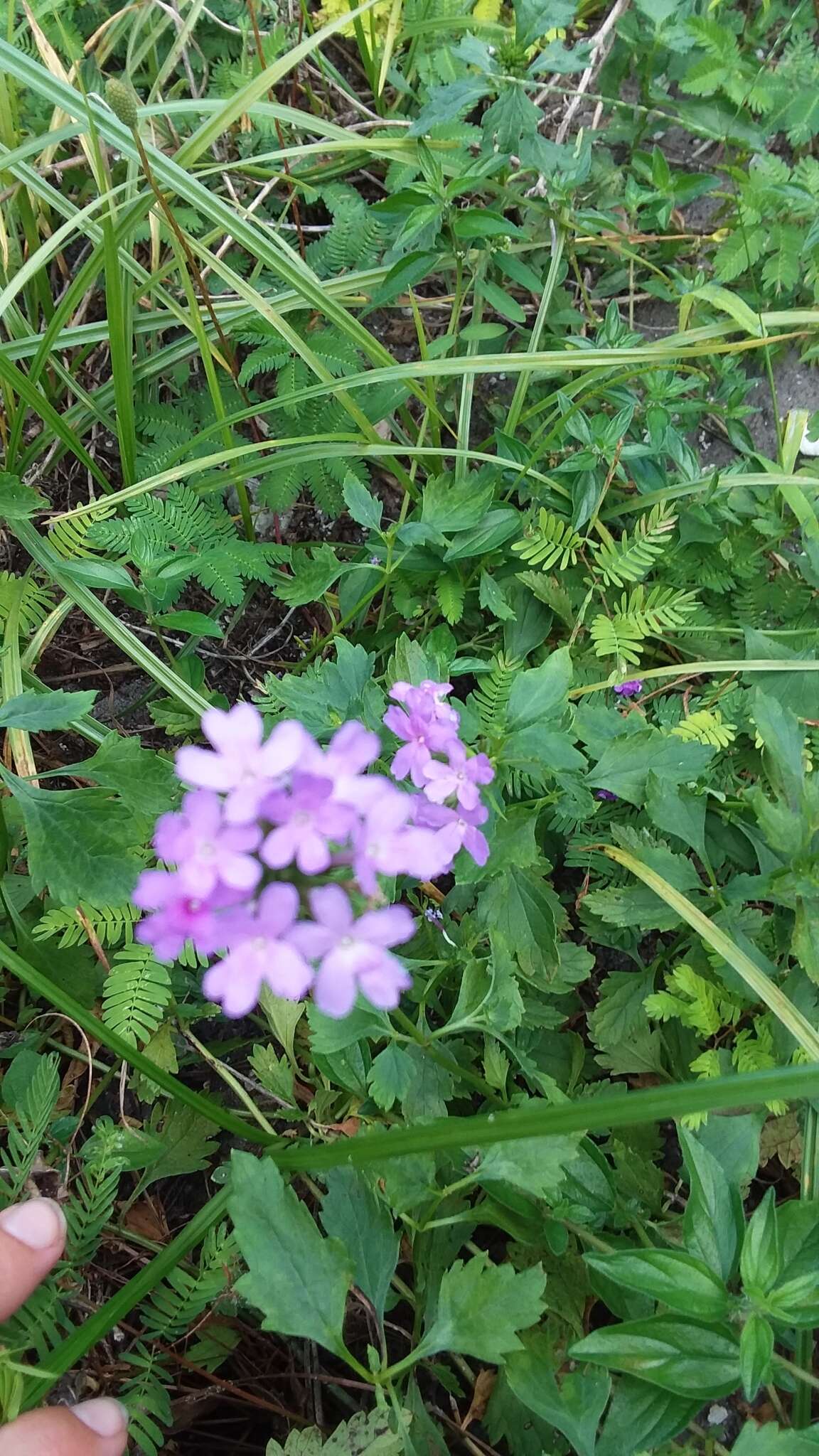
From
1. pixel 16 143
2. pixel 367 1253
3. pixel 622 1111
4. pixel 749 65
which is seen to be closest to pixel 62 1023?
pixel 367 1253

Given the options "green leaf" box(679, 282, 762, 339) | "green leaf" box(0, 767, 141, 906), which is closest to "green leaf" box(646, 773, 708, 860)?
"green leaf" box(0, 767, 141, 906)

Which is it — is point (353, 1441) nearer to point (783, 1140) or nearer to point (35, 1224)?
point (35, 1224)

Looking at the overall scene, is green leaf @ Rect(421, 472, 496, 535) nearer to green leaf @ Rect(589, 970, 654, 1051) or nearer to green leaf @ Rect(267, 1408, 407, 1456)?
green leaf @ Rect(589, 970, 654, 1051)

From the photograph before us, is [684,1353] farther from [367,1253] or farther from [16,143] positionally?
[16,143]

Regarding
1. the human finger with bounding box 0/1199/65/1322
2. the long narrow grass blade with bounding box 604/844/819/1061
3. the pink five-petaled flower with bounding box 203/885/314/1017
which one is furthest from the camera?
the long narrow grass blade with bounding box 604/844/819/1061

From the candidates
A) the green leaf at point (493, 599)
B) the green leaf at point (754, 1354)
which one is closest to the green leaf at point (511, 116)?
the green leaf at point (493, 599)
